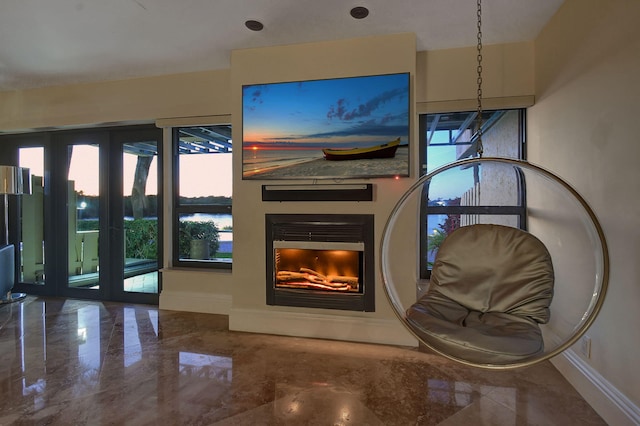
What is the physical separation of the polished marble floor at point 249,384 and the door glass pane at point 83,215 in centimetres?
122

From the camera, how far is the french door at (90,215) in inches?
157

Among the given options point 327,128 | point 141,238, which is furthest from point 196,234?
point 327,128

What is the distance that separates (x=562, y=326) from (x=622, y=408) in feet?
2.02

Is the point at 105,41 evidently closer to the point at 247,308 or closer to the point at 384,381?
the point at 247,308

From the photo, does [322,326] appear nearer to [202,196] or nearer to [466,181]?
[466,181]

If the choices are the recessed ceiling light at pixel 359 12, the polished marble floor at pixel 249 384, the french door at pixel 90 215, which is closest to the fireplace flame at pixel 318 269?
the polished marble floor at pixel 249 384

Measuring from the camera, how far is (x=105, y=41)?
2965 mm

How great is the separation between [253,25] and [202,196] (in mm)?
1920

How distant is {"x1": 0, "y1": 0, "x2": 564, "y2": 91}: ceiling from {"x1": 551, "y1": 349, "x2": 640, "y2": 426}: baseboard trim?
8.07 ft

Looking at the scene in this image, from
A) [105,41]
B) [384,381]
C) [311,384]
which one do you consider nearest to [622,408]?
[384,381]

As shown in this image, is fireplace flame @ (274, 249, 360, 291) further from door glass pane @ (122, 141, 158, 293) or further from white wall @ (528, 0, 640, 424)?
door glass pane @ (122, 141, 158, 293)

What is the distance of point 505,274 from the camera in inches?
73.3

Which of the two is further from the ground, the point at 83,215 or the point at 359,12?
the point at 359,12

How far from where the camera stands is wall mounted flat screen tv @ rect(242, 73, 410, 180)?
9.21 ft
